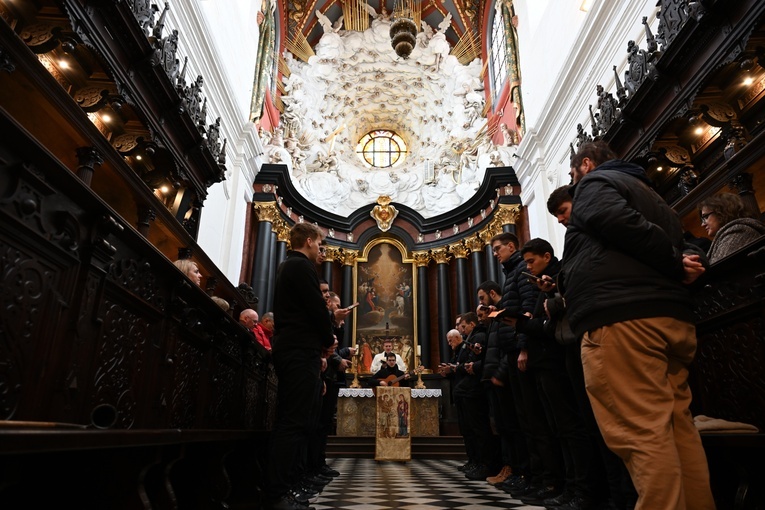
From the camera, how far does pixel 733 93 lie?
16.0 feet

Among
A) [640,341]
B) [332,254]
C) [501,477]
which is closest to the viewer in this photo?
[640,341]

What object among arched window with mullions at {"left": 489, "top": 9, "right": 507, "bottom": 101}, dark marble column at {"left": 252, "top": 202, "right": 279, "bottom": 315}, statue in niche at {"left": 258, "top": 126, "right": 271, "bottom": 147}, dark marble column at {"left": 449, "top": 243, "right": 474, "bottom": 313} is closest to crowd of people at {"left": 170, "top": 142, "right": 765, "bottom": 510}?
dark marble column at {"left": 252, "top": 202, "right": 279, "bottom": 315}

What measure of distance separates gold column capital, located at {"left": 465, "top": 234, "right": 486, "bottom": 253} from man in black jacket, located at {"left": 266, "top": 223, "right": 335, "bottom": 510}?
971cm

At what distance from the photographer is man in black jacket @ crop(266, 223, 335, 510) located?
2514 millimetres

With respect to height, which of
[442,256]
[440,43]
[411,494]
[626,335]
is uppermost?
[440,43]

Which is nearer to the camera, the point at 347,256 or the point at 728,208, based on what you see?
the point at 728,208

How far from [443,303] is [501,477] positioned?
26.9ft

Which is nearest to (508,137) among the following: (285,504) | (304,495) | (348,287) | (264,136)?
(348,287)

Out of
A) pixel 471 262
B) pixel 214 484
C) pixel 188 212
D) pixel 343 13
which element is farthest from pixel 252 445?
pixel 343 13

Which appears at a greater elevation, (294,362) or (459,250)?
(459,250)

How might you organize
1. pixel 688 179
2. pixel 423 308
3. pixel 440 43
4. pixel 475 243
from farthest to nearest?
pixel 440 43, pixel 423 308, pixel 475 243, pixel 688 179

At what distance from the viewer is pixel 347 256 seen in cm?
1321

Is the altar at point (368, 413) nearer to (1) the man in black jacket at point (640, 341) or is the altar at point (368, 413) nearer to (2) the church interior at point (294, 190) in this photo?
(2) the church interior at point (294, 190)

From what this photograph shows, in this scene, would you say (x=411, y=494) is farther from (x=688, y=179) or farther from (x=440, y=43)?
(x=440, y=43)
